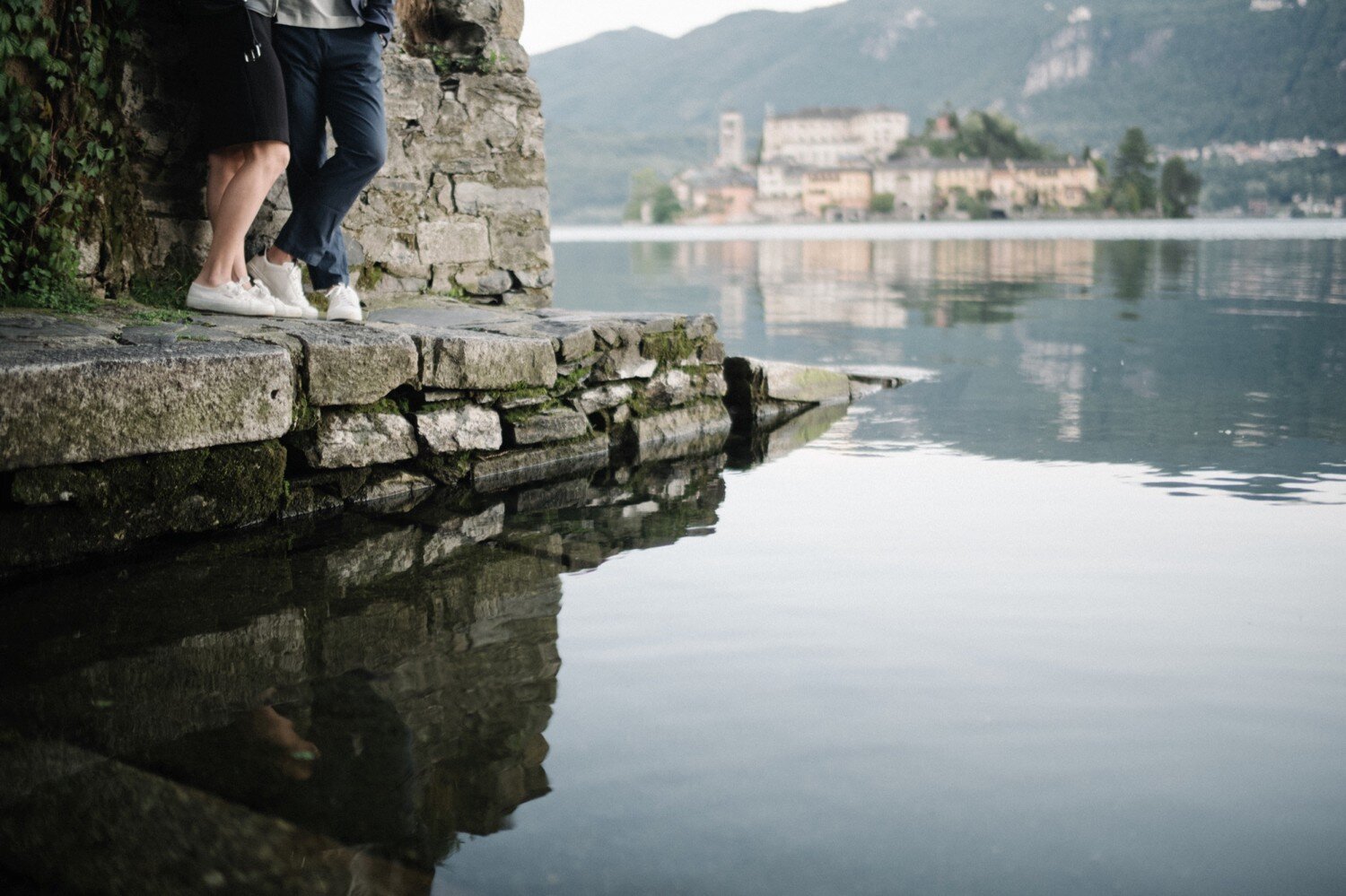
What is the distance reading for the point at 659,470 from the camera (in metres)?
4.51

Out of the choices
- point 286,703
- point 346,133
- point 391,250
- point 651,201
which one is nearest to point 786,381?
point 391,250

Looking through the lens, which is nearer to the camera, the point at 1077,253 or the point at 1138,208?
the point at 1077,253

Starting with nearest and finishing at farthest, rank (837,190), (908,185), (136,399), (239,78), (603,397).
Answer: (136,399) < (239,78) < (603,397) < (908,185) < (837,190)

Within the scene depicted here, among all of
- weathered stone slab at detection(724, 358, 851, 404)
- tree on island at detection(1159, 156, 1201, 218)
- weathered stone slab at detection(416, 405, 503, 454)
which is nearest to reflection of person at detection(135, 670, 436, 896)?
weathered stone slab at detection(416, 405, 503, 454)

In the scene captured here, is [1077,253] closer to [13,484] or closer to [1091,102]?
[13,484]

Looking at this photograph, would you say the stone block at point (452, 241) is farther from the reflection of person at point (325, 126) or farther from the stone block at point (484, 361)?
the stone block at point (484, 361)

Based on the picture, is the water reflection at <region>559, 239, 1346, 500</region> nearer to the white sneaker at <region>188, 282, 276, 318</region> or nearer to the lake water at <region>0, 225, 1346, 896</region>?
the lake water at <region>0, 225, 1346, 896</region>

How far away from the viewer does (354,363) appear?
143 inches

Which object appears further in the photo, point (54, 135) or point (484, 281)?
point (484, 281)

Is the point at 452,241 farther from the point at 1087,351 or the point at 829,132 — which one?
the point at 829,132

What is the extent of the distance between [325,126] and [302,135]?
3.5 inches

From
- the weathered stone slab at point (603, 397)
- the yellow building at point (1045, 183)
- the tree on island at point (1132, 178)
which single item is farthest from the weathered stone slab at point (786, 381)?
the yellow building at point (1045, 183)

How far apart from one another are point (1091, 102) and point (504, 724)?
7050 inches

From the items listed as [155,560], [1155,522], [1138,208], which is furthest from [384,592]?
[1138,208]
